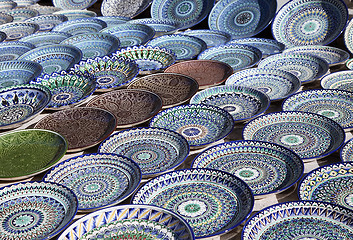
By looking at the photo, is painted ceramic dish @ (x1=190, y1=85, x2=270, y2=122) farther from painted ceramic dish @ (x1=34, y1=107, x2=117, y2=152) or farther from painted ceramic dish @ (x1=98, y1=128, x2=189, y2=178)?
painted ceramic dish @ (x1=34, y1=107, x2=117, y2=152)

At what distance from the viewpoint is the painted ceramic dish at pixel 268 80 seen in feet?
7.49

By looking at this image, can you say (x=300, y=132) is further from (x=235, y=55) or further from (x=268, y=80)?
(x=235, y=55)

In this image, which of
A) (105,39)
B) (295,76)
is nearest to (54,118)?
(105,39)

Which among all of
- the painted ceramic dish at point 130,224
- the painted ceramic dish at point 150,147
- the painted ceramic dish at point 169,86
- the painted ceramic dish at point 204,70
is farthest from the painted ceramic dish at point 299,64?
the painted ceramic dish at point 130,224

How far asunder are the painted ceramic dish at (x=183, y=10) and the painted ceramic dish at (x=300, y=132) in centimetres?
163

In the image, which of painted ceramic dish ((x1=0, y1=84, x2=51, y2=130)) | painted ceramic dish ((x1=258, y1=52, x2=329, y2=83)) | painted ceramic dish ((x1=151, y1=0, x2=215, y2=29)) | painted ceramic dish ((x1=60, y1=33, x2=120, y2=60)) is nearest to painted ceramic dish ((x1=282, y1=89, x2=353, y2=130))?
painted ceramic dish ((x1=258, y1=52, x2=329, y2=83))

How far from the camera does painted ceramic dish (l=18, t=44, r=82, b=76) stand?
272 centimetres

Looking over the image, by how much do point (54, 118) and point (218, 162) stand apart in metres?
0.88

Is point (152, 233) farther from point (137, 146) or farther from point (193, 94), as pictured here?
point (193, 94)

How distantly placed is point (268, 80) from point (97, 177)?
1.17m

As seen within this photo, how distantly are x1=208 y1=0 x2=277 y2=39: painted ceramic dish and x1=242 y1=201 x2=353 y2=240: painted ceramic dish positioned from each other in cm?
196

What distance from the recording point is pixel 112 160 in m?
1.71

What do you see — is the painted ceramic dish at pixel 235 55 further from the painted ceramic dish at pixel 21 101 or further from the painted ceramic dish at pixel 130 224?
the painted ceramic dish at pixel 130 224

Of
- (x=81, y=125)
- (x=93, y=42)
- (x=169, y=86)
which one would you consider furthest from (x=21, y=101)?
(x=93, y=42)
